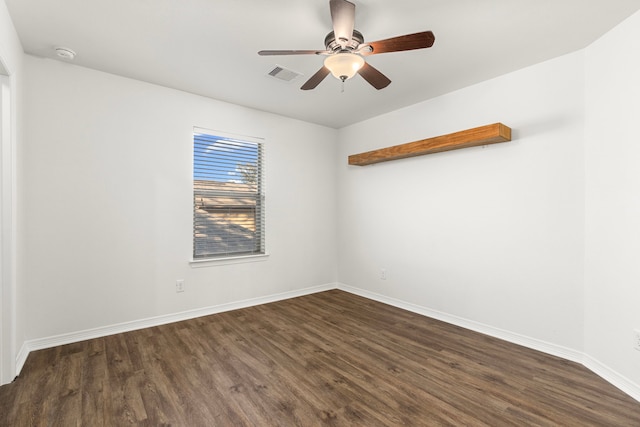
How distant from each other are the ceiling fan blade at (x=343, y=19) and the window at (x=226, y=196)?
93.7 inches

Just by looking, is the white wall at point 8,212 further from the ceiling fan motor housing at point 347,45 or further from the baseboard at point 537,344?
the baseboard at point 537,344

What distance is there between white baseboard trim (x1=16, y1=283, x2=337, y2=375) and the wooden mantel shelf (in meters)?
2.26

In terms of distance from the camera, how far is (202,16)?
2199 millimetres

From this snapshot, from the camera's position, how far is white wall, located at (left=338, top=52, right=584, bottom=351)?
2.70m

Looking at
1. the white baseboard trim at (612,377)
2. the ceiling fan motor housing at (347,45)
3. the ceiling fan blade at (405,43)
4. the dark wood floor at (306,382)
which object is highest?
the ceiling fan motor housing at (347,45)

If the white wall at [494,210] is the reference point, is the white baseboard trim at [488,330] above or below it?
below

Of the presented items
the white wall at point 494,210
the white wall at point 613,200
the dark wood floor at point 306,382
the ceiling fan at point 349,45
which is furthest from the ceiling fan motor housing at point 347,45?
the dark wood floor at point 306,382

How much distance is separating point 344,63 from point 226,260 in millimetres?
2785

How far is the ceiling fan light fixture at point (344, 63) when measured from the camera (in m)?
2.05

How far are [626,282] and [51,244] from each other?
185 inches

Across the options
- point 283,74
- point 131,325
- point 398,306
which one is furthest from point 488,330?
point 131,325

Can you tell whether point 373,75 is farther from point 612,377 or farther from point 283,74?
point 612,377

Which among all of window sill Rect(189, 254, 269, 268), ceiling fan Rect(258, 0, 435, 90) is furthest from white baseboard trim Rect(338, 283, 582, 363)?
ceiling fan Rect(258, 0, 435, 90)

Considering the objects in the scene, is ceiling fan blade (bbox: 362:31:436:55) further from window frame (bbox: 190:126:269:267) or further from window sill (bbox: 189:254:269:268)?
window sill (bbox: 189:254:269:268)
